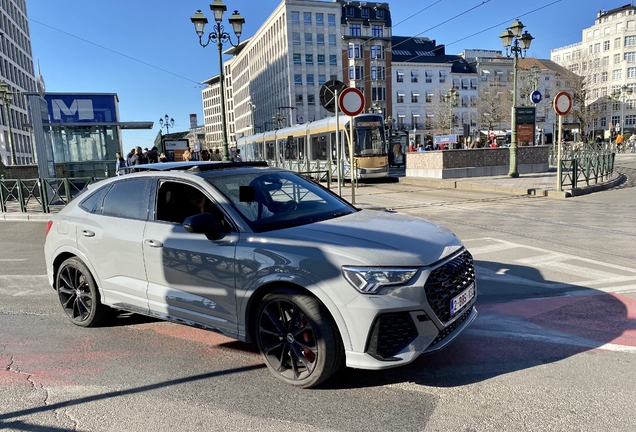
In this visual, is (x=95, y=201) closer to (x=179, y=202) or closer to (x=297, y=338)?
(x=179, y=202)

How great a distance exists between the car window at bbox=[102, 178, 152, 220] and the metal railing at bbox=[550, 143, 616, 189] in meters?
14.4

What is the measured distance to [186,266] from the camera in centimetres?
377

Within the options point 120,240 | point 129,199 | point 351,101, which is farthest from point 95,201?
point 351,101

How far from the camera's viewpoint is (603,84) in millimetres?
90875

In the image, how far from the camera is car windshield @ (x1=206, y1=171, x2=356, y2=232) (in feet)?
12.4

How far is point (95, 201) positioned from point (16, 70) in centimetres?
7700

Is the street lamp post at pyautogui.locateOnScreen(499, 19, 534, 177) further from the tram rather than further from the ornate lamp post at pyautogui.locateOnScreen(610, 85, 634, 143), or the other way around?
the ornate lamp post at pyautogui.locateOnScreen(610, 85, 634, 143)

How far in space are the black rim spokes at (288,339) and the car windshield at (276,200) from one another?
2.12ft

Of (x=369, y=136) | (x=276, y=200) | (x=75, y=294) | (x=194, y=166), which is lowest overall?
(x=75, y=294)

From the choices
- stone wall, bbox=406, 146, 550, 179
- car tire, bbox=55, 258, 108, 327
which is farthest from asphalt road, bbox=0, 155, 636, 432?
stone wall, bbox=406, 146, 550, 179

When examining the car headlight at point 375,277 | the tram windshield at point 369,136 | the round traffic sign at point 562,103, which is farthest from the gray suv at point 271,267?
the tram windshield at point 369,136

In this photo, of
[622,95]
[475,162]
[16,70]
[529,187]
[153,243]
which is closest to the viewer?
[153,243]

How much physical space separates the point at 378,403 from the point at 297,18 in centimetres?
7676

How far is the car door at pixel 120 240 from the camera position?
417 cm
